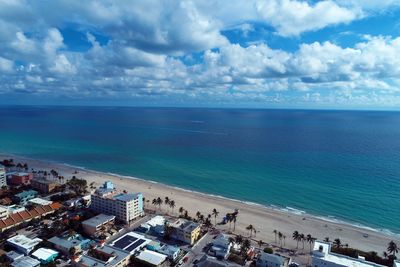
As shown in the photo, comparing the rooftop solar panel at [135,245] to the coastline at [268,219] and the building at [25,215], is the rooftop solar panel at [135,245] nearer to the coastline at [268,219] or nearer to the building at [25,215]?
the coastline at [268,219]

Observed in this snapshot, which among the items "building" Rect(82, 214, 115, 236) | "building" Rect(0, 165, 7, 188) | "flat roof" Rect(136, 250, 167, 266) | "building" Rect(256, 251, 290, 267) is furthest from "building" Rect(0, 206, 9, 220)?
"building" Rect(256, 251, 290, 267)

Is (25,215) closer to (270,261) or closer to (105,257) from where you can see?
(105,257)

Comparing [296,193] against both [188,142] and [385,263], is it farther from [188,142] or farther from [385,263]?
[188,142]

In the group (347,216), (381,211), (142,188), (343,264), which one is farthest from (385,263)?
(142,188)

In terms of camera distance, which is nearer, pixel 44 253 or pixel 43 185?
pixel 44 253

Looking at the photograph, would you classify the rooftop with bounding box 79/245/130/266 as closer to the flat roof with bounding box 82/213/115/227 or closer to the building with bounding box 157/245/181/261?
the building with bounding box 157/245/181/261

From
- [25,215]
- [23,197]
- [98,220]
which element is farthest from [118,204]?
[23,197]
